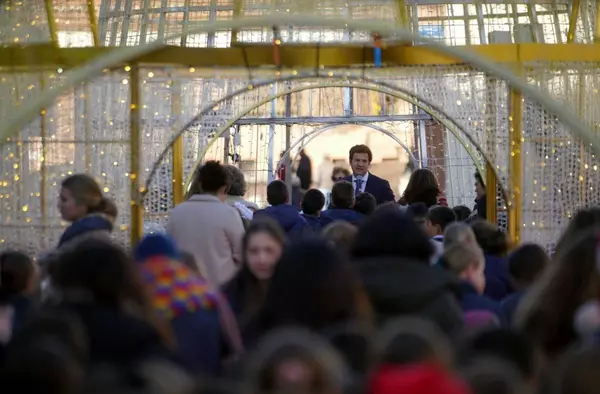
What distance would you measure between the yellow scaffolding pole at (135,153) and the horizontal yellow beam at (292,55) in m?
0.50

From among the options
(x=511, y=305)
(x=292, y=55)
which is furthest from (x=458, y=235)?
(x=292, y=55)

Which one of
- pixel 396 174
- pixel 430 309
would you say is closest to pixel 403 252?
pixel 430 309

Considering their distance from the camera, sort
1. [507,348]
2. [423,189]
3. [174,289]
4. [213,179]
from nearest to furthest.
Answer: [507,348], [174,289], [213,179], [423,189]

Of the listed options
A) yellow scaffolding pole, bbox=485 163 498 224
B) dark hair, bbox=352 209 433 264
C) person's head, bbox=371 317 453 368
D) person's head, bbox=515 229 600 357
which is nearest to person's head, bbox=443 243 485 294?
dark hair, bbox=352 209 433 264

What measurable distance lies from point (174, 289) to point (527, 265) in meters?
2.45

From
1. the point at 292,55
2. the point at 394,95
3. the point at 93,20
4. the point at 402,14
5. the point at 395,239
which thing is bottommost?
the point at 395,239

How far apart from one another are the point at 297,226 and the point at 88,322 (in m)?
7.77

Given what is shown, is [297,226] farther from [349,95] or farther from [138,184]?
[349,95]

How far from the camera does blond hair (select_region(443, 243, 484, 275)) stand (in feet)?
26.6

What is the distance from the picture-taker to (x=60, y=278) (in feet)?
19.9

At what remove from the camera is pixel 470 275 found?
814 centimetres

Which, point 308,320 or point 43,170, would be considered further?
point 43,170

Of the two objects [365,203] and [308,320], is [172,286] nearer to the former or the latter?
[308,320]

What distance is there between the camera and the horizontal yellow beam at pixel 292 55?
12117 mm
